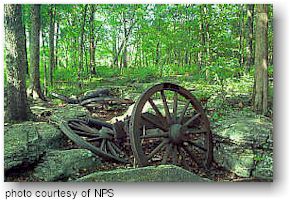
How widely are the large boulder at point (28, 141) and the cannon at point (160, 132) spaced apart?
161 mm

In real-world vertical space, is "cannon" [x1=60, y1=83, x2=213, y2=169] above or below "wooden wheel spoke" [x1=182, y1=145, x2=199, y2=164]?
above

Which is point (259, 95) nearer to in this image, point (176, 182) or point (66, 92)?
point (176, 182)

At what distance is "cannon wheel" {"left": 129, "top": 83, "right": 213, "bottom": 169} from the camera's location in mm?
3346

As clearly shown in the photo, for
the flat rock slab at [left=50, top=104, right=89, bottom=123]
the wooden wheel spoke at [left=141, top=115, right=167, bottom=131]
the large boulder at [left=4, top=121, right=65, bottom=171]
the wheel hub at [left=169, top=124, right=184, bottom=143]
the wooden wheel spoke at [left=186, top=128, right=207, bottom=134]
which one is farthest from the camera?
the flat rock slab at [left=50, top=104, right=89, bottom=123]

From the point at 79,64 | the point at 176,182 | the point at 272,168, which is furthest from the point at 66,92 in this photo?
the point at 272,168

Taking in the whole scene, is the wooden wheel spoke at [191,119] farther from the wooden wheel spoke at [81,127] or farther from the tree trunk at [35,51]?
the tree trunk at [35,51]

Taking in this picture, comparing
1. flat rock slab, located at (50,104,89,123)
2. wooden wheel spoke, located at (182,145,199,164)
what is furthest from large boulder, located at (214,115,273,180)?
flat rock slab, located at (50,104,89,123)

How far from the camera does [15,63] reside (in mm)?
3525

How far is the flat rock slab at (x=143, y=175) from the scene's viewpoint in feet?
10.5

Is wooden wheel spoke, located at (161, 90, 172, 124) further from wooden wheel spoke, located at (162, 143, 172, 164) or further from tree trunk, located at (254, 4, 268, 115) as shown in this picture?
tree trunk, located at (254, 4, 268, 115)

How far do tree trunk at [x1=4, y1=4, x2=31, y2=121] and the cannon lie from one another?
511mm

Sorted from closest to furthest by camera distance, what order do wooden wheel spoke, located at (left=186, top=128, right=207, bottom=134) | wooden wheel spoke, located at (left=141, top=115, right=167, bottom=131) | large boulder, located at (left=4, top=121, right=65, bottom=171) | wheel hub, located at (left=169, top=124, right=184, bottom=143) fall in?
large boulder, located at (left=4, top=121, right=65, bottom=171) → wooden wheel spoke, located at (left=141, top=115, right=167, bottom=131) → wheel hub, located at (left=169, top=124, right=184, bottom=143) → wooden wheel spoke, located at (left=186, top=128, right=207, bottom=134)

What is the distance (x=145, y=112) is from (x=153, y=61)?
612 mm

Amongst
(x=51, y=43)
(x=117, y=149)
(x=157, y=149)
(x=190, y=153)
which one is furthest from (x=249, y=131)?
(x=51, y=43)
